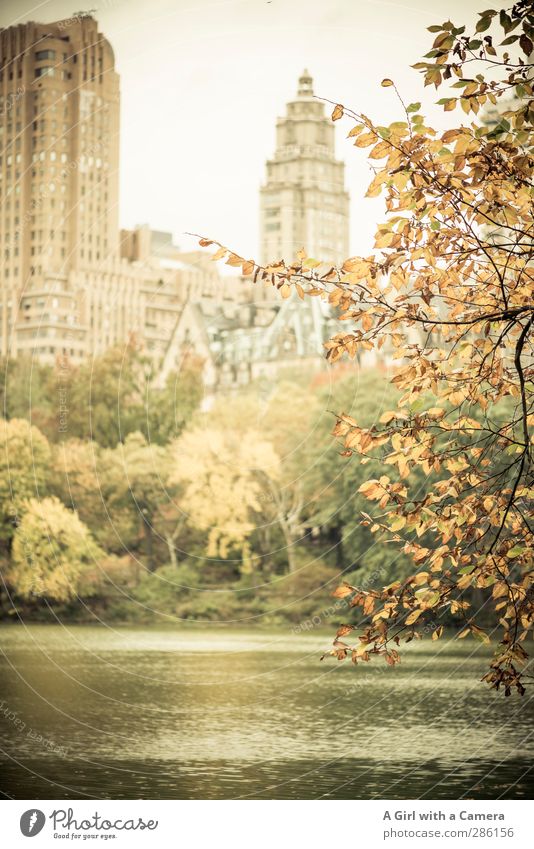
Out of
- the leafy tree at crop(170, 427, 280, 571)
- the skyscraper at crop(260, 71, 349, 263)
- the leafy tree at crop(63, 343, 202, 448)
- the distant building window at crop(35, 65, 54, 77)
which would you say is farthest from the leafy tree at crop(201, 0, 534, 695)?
the leafy tree at crop(170, 427, 280, 571)

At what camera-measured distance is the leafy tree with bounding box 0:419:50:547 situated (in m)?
20.7

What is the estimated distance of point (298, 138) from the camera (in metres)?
20.5

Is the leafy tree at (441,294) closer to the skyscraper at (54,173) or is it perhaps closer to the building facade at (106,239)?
the building facade at (106,239)

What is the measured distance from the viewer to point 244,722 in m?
13.7

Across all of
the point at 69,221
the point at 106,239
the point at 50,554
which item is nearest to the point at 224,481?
the point at 50,554

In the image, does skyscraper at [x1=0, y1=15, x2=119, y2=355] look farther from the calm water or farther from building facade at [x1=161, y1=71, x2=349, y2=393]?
the calm water

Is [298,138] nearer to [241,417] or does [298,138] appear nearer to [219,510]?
[241,417]

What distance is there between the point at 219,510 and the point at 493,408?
612 cm

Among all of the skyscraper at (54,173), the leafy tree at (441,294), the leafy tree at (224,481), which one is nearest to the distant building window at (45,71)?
the skyscraper at (54,173)
